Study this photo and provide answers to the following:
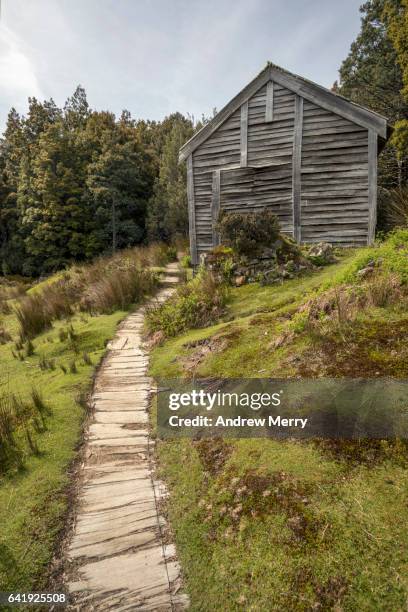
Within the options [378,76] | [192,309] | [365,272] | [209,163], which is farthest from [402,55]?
[192,309]

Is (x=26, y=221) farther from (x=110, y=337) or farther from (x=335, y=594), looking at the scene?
(x=335, y=594)

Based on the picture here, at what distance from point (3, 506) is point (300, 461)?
7.91 ft

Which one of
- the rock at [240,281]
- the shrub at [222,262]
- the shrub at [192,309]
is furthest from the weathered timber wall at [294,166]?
the shrub at [192,309]

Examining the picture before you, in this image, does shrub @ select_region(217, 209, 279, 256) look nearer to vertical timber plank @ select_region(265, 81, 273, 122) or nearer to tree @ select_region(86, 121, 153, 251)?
vertical timber plank @ select_region(265, 81, 273, 122)

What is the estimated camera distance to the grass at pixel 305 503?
1864 millimetres

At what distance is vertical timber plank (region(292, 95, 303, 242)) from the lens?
33.4 ft

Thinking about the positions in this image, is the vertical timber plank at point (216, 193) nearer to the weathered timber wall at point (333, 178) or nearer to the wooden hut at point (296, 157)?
the wooden hut at point (296, 157)

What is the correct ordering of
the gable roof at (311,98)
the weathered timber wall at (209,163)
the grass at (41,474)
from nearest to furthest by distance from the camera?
the grass at (41,474)
the gable roof at (311,98)
the weathered timber wall at (209,163)

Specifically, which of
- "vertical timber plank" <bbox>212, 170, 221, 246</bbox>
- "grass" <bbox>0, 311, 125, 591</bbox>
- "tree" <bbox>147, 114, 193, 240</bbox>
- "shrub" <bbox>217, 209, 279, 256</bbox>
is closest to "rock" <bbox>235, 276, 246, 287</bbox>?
"shrub" <bbox>217, 209, 279, 256</bbox>

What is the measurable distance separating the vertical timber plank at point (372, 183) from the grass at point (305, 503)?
650cm

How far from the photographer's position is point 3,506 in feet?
9.23

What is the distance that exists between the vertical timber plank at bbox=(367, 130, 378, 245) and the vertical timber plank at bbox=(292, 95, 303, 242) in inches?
75.1

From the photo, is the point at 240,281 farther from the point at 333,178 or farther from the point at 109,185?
the point at 109,185

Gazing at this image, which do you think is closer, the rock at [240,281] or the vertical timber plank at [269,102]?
the rock at [240,281]
